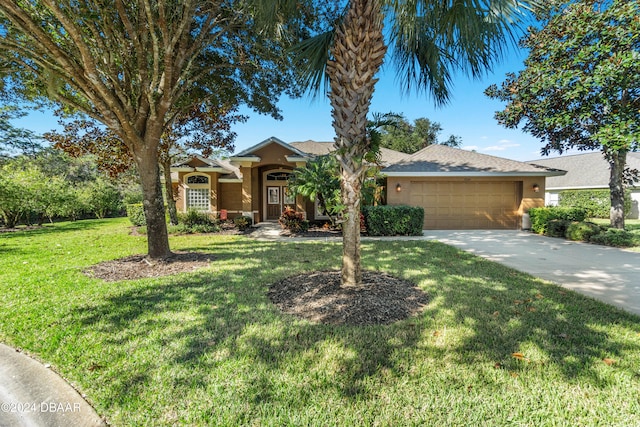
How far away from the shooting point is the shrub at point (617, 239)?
9250mm

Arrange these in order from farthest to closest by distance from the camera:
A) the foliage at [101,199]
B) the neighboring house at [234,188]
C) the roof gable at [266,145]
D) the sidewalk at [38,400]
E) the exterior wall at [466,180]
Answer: the foliage at [101,199] < the neighboring house at [234,188] < the roof gable at [266,145] < the exterior wall at [466,180] < the sidewalk at [38,400]

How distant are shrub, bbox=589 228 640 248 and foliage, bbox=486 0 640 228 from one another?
2.91 metres

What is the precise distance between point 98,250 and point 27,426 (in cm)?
840

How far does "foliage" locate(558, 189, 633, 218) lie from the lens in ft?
66.0

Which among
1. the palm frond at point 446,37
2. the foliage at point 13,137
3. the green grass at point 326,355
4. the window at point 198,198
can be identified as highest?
the foliage at point 13,137

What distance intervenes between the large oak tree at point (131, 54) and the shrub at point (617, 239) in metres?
12.5

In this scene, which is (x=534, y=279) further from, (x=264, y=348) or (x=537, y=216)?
(x=537, y=216)

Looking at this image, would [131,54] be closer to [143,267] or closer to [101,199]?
[143,267]

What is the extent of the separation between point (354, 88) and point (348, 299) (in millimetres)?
3237

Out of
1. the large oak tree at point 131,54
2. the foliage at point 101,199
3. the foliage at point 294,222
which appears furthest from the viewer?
the foliage at point 101,199

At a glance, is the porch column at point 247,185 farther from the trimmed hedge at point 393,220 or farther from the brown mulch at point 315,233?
the trimmed hedge at point 393,220

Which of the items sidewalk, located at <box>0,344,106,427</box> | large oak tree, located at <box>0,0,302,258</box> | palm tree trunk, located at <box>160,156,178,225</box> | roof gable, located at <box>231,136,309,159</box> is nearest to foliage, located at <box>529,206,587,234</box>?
roof gable, located at <box>231,136,309,159</box>

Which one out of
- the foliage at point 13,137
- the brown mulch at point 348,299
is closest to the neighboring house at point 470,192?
the brown mulch at point 348,299

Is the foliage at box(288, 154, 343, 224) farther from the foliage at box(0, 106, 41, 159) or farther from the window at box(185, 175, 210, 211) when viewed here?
the foliage at box(0, 106, 41, 159)
